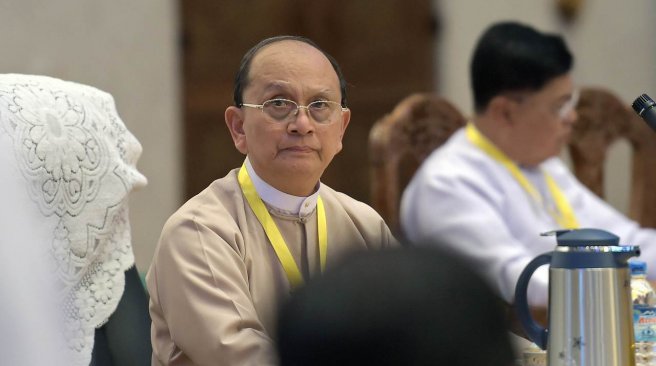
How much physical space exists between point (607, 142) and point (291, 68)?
238cm

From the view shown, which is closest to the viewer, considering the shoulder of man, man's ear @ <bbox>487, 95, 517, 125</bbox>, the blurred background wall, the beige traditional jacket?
the beige traditional jacket

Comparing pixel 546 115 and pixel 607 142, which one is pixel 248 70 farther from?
pixel 607 142

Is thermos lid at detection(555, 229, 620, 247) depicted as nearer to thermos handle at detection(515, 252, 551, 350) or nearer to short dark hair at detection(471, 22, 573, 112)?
thermos handle at detection(515, 252, 551, 350)

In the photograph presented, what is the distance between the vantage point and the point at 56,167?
1953 mm

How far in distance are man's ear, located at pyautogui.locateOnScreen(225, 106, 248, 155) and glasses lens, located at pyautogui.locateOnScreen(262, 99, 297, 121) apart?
0.20ft

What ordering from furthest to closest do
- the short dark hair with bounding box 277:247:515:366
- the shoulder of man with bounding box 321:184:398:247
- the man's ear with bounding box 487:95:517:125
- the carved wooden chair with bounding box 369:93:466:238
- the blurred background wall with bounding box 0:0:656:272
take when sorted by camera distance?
the blurred background wall with bounding box 0:0:656:272 < the man's ear with bounding box 487:95:517:125 < the carved wooden chair with bounding box 369:93:466:238 < the shoulder of man with bounding box 321:184:398:247 < the short dark hair with bounding box 277:247:515:366

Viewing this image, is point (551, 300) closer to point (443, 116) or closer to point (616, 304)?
point (616, 304)

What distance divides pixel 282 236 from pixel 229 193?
10 cm

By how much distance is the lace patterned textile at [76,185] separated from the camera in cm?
192

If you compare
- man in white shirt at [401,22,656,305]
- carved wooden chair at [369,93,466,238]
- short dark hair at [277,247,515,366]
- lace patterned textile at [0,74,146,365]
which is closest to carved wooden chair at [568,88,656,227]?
man in white shirt at [401,22,656,305]

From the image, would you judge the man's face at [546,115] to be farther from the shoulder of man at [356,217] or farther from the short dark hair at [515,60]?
the shoulder of man at [356,217]

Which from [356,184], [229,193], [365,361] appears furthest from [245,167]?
[356,184]

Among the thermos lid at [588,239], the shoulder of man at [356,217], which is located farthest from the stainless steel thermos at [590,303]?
the shoulder of man at [356,217]

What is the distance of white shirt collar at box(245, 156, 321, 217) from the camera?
1698 millimetres
